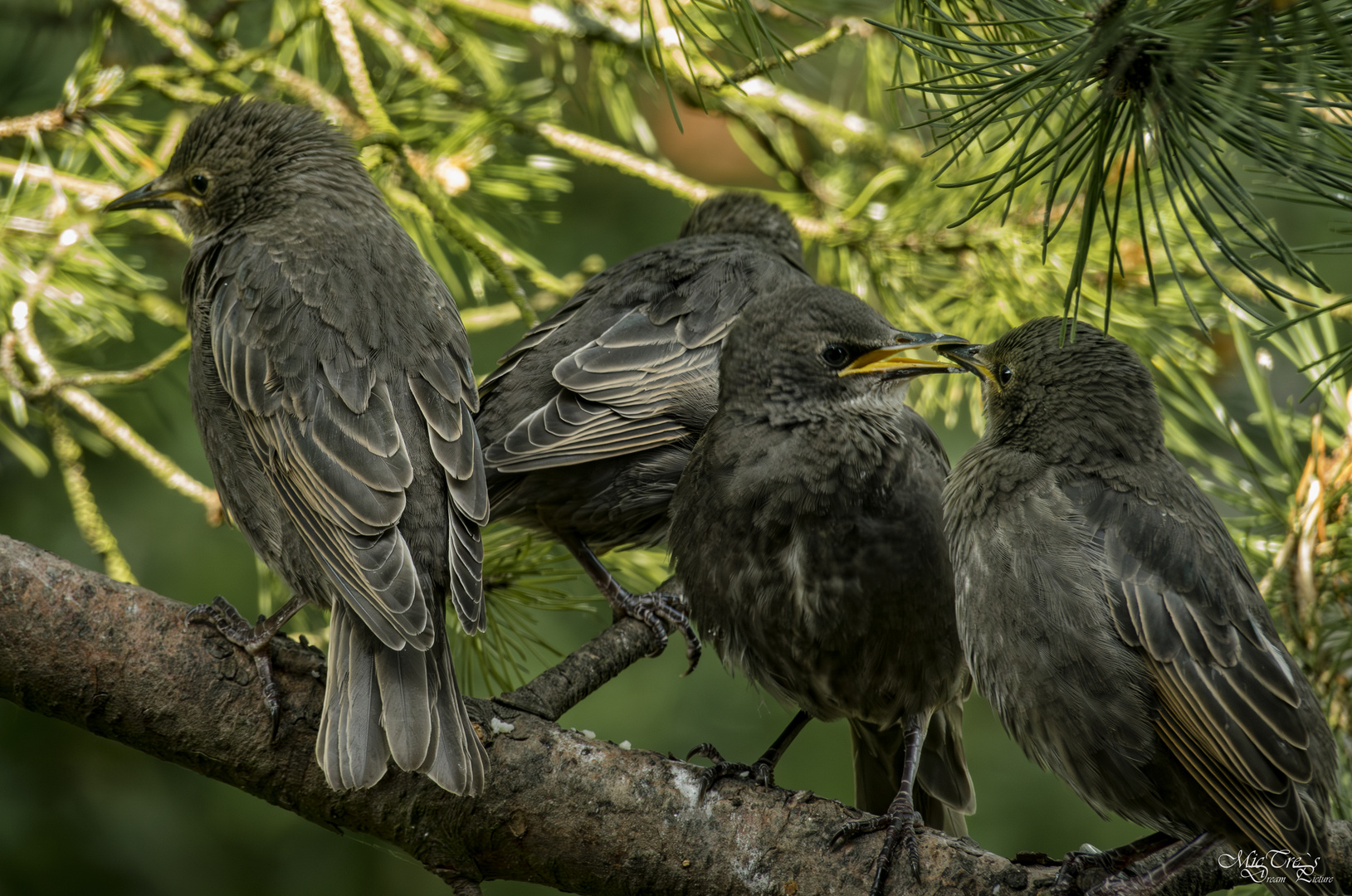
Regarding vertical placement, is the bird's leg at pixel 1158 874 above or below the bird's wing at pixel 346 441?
below

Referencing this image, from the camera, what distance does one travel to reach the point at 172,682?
7.53ft

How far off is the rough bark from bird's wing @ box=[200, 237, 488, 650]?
29cm

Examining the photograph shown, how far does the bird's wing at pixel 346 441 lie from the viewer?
7.57 feet

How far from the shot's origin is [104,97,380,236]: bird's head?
2961mm

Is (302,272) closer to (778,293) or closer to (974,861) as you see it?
(778,293)

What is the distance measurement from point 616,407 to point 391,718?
1.26 m

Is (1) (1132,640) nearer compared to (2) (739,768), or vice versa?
(1) (1132,640)

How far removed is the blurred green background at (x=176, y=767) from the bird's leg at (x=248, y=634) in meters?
1.71

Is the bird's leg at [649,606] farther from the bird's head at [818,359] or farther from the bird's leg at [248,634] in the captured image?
the bird's leg at [248,634]

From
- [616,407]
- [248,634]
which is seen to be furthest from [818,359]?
[248,634]

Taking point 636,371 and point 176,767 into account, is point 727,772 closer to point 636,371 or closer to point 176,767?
point 636,371

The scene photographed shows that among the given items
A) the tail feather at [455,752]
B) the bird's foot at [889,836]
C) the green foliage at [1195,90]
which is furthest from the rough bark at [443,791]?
the green foliage at [1195,90]

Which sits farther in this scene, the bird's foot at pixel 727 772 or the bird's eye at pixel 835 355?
the bird's eye at pixel 835 355

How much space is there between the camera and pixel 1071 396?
2344 mm
